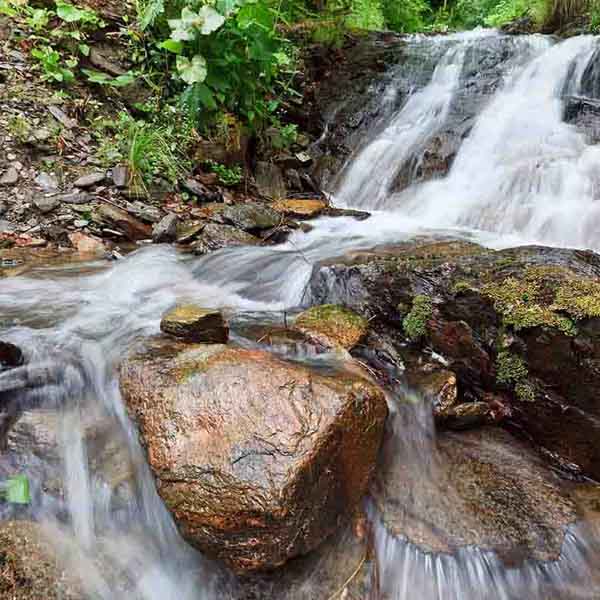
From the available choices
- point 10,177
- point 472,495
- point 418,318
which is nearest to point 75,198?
point 10,177

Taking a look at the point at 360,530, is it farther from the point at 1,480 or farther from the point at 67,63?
the point at 67,63

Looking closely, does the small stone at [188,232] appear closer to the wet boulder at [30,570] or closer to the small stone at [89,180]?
the small stone at [89,180]

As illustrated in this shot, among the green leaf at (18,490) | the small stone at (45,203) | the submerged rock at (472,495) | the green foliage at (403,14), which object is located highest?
the green foliage at (403,14)

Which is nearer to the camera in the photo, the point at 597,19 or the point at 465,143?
the point at 465,143

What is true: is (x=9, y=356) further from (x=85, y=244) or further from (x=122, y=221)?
(x=122, y=221)

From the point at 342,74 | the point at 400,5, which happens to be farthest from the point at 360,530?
the point at 400,5

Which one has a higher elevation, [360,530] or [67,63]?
[67,63]

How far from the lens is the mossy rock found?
9.44 ft

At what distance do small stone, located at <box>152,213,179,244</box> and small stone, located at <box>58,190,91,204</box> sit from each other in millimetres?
746

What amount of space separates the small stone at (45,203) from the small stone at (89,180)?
0.32 meters

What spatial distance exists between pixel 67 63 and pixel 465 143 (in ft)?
17.1

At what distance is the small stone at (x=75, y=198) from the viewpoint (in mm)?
4672

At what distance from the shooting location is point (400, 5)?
11953 mm

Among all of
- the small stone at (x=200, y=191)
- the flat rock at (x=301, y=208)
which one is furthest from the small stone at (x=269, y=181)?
the small stone at (x=200, y=191)
